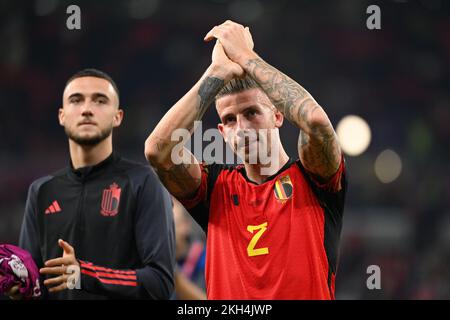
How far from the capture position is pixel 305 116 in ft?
9.52

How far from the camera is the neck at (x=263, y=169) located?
319 centimetres

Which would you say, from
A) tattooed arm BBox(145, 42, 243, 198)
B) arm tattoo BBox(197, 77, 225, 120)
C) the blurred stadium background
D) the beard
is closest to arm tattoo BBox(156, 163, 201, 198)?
tattooed arm BBox(145, 42, 243, 198)

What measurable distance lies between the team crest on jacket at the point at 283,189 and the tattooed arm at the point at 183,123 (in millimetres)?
404

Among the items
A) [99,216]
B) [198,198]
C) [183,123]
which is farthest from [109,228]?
[183,123]

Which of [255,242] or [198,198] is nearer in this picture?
[255,242]

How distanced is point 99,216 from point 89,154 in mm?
416

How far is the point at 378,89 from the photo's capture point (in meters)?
14.3

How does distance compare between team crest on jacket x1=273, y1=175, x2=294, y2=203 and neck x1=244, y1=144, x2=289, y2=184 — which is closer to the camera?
team crest on jacket x1=273, y1=175, x2=294, y2=203

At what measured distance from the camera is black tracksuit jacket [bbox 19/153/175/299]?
3.43 meters

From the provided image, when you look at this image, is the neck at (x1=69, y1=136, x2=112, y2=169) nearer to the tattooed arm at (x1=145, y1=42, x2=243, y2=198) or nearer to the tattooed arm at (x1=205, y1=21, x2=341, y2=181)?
the tattooed arm at (x1=145, y1=42, x2=243, y2=198)

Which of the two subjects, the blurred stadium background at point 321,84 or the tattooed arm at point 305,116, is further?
the blurred stadium background at point 321,84

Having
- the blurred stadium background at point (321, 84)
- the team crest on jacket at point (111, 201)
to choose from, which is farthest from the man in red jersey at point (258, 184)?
the blurred stadium background at point (321, 84)

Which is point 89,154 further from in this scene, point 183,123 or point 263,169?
point 263,169

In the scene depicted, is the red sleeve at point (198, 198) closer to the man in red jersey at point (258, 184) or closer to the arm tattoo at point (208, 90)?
the man in red jersey at point (258, 184)
